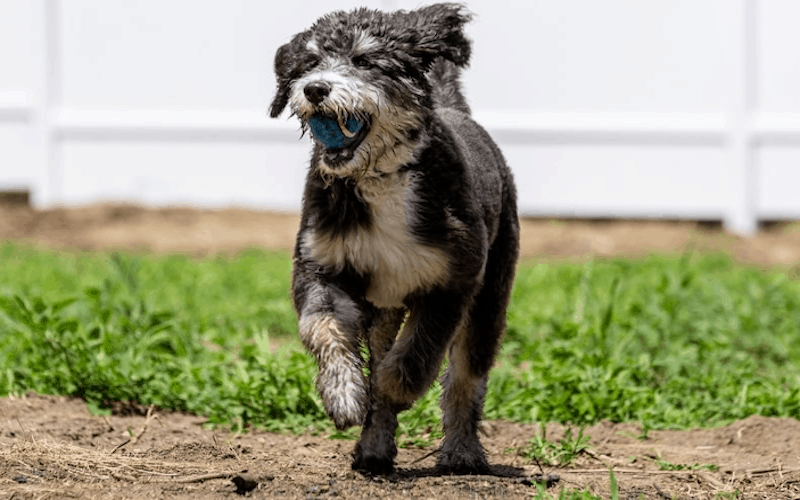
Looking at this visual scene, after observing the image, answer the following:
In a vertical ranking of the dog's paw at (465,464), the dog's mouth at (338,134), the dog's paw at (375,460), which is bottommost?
the dog's paw at (465,464)

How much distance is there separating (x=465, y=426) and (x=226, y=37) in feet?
28.9

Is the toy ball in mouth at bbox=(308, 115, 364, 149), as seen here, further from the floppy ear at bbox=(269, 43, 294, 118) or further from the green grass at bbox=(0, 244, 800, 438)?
the green grass at bbox=(0, 244, 800, 438)

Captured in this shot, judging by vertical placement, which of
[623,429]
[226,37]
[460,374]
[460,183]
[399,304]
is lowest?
[623,429]

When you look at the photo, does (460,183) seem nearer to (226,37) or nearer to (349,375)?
(349,375)

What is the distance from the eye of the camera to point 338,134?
438cm

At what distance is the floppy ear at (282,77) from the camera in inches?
186

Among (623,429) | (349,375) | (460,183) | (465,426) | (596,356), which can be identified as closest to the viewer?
(349,375)

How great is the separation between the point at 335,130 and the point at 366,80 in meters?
0.21

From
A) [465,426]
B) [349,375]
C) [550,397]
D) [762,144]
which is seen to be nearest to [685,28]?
[762,144]

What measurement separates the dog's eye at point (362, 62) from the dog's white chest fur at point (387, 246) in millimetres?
426

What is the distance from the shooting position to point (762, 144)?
43.7 feet

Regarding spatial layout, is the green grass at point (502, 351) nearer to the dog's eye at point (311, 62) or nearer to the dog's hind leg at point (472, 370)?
the dog's hind leg at point (472, 370)

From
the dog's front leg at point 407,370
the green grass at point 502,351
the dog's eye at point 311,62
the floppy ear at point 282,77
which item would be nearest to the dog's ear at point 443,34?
the dog's eye at point 311,62

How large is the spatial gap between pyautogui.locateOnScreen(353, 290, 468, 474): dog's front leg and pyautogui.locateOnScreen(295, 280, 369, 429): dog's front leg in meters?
0.18
